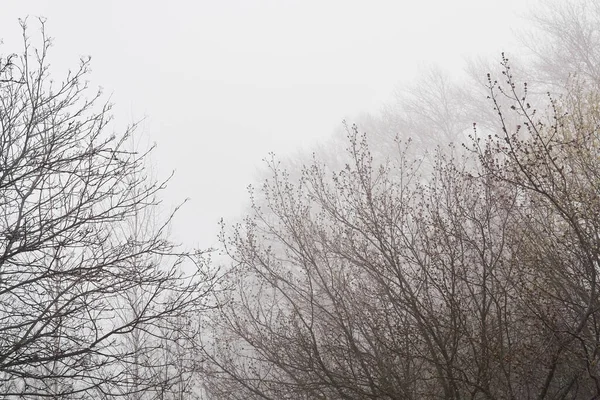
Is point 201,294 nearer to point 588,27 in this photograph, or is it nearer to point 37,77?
point 37,77

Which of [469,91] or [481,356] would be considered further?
[469,91]

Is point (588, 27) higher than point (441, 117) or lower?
lower

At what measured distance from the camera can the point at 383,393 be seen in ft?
14.9

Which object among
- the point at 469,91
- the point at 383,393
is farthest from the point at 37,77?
the point at 469,91

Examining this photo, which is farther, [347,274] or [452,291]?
[347,274]

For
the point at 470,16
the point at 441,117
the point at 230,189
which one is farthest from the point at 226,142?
the point at 441,117

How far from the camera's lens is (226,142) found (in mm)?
159375

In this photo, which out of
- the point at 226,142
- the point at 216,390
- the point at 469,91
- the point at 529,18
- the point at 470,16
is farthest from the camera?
the point at 226,142

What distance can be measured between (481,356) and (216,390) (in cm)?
350

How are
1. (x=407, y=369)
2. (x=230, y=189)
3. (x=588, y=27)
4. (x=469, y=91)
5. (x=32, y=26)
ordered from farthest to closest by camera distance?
(x=230, y=189)
(x=469, y=91)
(x=588, y=27)
(x=32, y=26)
(x=407, y=369)

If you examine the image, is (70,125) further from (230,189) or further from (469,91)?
(230,189)

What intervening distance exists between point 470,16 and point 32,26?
16257 centimetres

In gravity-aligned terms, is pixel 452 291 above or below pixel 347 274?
below

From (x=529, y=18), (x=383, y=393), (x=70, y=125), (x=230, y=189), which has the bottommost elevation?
(x=383, y=393)
